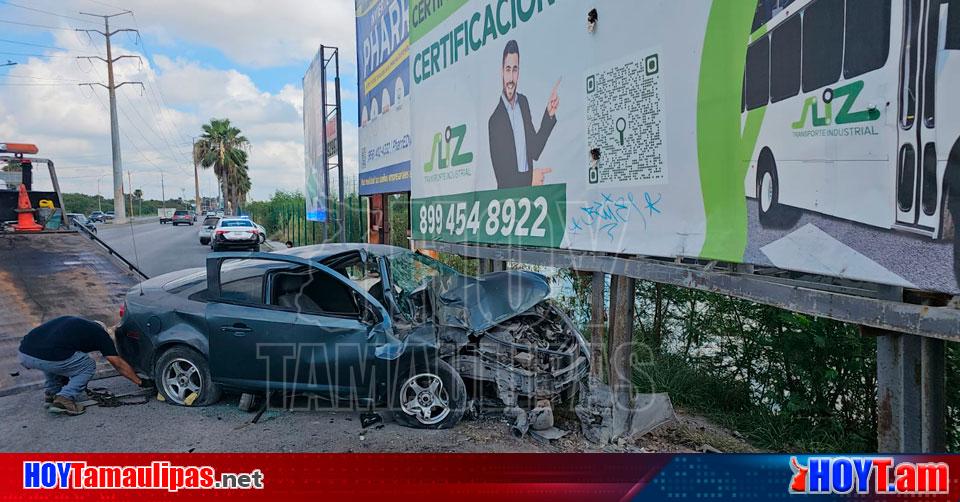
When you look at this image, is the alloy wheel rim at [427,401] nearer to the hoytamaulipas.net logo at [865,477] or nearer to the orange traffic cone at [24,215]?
the hoytamaulipas.net logo at [865,477]

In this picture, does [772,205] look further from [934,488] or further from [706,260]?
[934,488]

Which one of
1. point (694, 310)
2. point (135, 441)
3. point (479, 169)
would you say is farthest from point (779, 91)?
point (135, 441)

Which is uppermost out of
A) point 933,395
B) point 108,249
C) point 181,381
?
point 108,249

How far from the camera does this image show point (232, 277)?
5.62m

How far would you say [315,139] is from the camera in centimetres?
1736

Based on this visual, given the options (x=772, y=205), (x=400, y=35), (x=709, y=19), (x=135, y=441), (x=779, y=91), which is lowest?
(x=135, y=441)

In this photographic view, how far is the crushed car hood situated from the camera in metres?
5.45

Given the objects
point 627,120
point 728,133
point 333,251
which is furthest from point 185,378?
point 728,133

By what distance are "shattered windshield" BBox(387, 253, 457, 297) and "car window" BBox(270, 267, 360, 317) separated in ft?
1.63

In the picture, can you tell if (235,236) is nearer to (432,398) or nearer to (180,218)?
(432,398)

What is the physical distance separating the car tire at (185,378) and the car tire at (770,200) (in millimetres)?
4797

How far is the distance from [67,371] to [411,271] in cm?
328

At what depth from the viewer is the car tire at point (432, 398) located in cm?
523

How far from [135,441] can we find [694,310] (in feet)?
17.5
